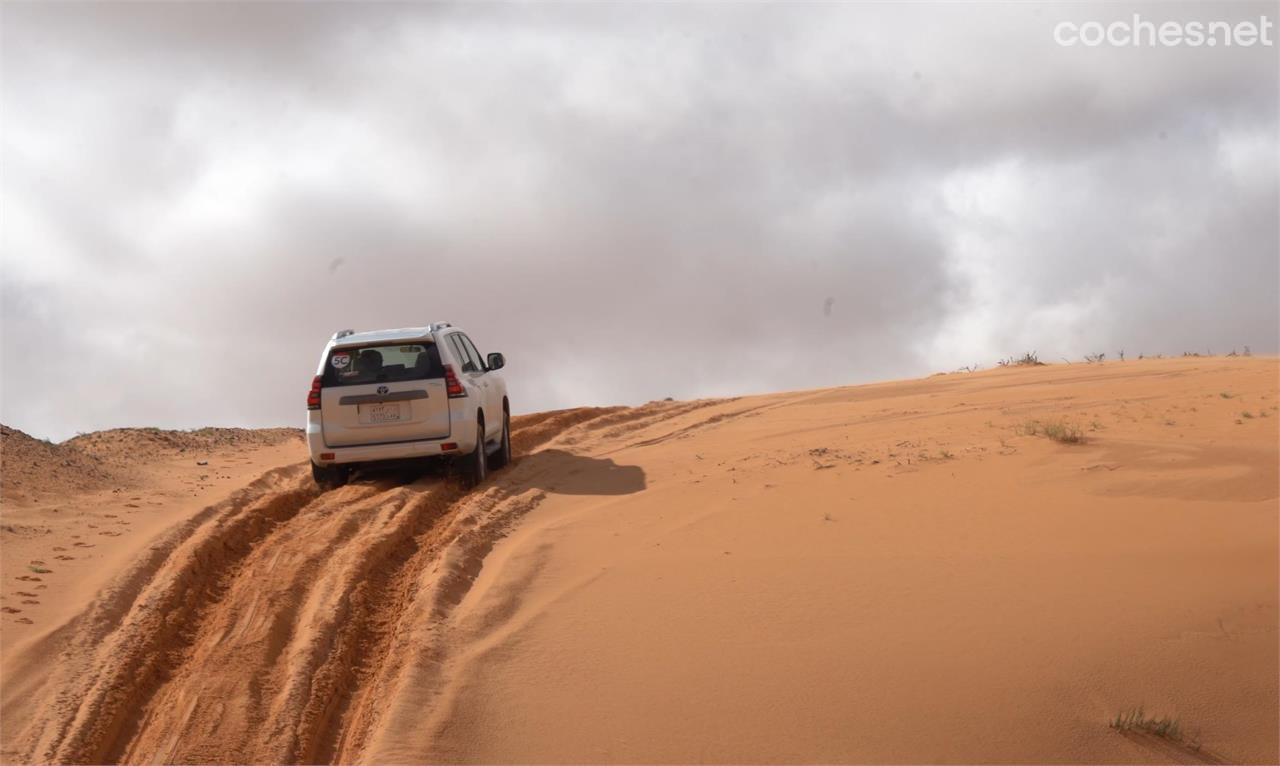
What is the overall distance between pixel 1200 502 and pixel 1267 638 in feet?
6.83

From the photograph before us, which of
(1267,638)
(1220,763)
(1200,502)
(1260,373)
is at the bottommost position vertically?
(1220,763)

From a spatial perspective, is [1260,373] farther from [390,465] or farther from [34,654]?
[34,654]

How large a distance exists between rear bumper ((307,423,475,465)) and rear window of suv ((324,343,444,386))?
23.5 inches

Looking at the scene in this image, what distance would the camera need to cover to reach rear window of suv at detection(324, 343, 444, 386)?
1168 cm

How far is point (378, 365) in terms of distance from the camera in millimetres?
11812

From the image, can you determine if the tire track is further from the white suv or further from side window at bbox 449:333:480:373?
side window at bbox 449:333:480:373

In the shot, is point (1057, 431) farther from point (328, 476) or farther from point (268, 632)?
point (328, 476)

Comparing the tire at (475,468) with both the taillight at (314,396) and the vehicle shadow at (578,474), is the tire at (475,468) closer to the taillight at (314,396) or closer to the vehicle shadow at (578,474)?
the vehicle shadow at (578,474)

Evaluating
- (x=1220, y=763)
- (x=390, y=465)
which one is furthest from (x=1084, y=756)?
(x=390, y=465)

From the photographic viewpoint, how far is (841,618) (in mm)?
7008

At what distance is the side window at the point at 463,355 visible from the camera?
12.6 m

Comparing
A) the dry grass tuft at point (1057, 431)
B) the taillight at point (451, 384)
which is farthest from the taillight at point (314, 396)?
the dry grass tuft at point (1057, 431)

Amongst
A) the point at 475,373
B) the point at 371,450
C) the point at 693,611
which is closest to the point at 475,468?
the point at 371,450

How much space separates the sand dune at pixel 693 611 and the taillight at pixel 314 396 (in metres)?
1.06
